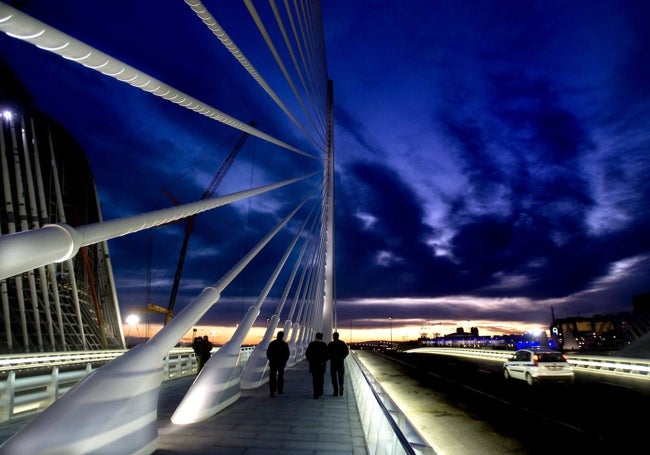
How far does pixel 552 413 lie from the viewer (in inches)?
429

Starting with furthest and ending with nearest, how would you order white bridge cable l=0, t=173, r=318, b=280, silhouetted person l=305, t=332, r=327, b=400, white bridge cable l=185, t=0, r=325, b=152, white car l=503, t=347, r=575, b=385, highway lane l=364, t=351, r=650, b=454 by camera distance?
white car l=503, t=347, r=575, b=385 → silhouetted person l=305, t=332, r=327, b=400 → highway lane l=364, t=351, r=650, b=454 → white bridge cable l=185, t=0, r=325, b=152 → white bridge cable l=0, t=173, r=318, b=280

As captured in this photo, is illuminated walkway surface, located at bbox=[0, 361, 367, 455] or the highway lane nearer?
illuminated walkway surface, located at bbox=[0, 361, 367, 455]

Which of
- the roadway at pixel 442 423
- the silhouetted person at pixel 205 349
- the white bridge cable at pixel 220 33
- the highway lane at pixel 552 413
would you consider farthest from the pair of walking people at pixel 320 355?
the white bridge cable at pixel 220 33

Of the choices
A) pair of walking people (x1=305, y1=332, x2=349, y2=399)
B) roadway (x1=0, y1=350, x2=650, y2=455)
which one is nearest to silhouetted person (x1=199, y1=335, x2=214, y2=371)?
roadway (x1=0, y1=350, x2=650, y2=455)

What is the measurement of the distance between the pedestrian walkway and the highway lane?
7.85 feet

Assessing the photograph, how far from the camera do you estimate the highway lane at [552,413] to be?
7.77 metres

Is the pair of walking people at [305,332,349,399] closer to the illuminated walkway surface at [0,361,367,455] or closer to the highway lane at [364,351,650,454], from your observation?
the illuminated walkway surface at [0,361,367,455]

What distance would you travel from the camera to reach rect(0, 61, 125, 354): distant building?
33250 millimetres

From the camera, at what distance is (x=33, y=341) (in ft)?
114

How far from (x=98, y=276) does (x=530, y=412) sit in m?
52.8

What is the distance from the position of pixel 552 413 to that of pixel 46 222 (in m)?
38.4

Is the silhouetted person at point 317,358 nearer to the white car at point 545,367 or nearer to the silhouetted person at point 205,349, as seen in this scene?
the silhouetted person at point 205,349

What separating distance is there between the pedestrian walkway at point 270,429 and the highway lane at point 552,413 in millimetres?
2392

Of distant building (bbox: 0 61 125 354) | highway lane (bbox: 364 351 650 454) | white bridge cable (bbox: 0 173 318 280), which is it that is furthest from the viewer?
distant building (bbox: 0 61 125 354)
